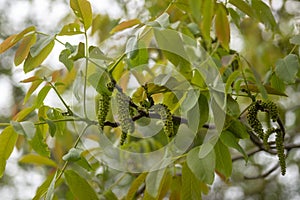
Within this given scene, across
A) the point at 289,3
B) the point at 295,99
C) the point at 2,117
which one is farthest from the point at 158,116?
the point at 2,117

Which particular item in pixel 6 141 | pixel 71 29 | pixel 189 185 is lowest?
pixel 189 185

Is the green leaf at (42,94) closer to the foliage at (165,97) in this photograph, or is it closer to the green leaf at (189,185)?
the foliage at (165,97)

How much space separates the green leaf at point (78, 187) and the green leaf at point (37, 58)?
0.46 ft

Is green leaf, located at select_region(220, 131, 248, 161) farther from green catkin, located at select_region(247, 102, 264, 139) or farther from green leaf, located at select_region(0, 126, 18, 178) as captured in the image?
green leaf, located at select_region(0, 126, 18, 178)

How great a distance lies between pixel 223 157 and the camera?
2.21 ft

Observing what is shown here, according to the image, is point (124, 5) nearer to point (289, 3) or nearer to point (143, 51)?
point (289, 3)

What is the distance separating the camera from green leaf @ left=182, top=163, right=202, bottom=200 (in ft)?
2.16

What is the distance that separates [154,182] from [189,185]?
1.8 inches

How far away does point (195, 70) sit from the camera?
659 millimetres

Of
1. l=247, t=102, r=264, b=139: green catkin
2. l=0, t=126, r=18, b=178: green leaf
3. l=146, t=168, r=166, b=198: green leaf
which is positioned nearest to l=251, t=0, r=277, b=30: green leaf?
l=247, t=102, r=264, b=139: green catkin

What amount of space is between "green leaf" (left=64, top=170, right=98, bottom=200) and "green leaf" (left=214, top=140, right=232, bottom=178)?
17 centimetres

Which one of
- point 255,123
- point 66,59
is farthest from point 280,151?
point 66,59

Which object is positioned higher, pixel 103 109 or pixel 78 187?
pixel 103 109

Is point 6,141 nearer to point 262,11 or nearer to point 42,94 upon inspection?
point 42,94
